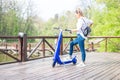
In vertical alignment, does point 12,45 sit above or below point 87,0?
below

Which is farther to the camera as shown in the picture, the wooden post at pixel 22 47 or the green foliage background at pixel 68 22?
the green foliage background at pixel 68 22

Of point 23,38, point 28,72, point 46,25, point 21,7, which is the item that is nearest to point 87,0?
point 21,7

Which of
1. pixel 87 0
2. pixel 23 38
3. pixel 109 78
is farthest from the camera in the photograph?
pixel 87 0

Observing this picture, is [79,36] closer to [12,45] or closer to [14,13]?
[12,45]

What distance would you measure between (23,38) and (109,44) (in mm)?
8688

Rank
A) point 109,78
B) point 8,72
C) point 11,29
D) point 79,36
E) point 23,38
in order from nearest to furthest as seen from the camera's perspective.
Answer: point 109,78 < point 8,72 < point 79,36 < point 23,38 < point 11,29

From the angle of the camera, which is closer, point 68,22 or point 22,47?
point 22,47

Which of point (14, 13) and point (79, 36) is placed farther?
point (14, 13)

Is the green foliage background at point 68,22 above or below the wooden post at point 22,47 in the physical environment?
above

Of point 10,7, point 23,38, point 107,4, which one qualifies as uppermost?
point 10,7

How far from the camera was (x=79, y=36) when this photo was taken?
5.86 metres

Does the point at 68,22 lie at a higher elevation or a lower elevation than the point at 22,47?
higher

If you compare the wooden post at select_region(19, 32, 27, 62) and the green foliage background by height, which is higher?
the green foliage background

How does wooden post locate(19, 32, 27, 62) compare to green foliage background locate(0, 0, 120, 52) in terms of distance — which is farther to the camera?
green foliage background locate(0, 0, 120, 52)
